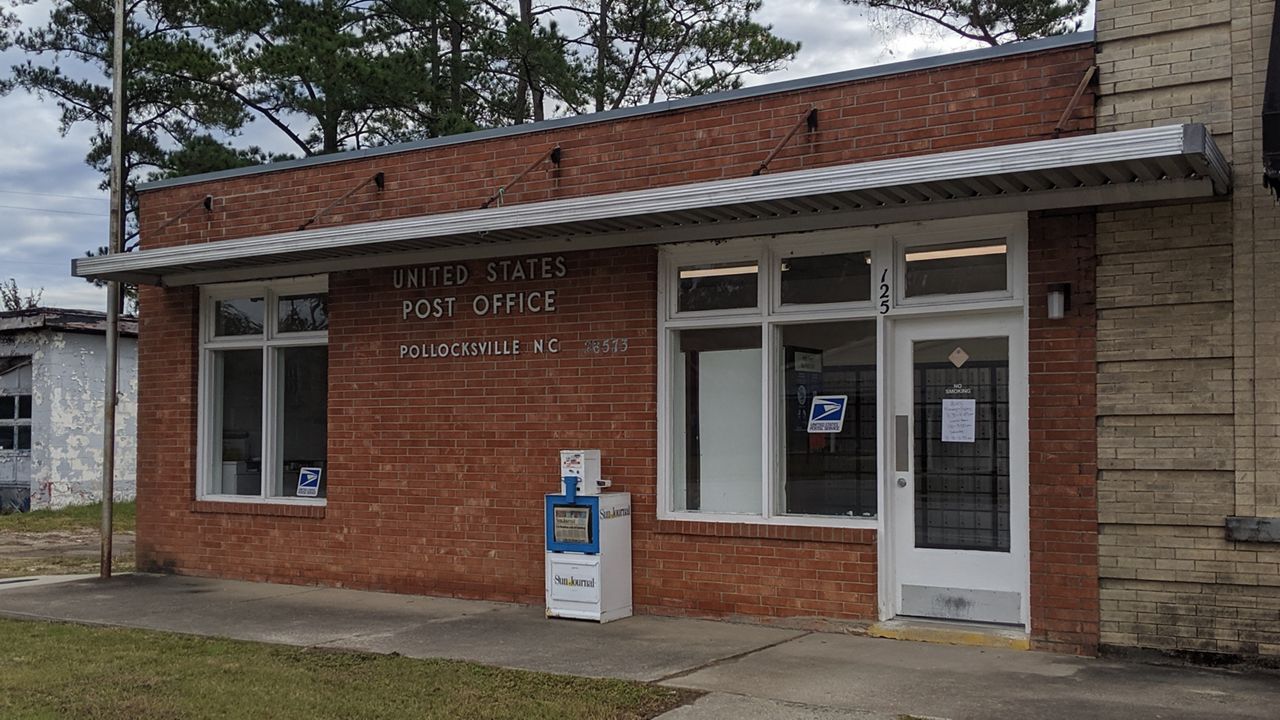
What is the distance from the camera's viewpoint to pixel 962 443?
8609 mm

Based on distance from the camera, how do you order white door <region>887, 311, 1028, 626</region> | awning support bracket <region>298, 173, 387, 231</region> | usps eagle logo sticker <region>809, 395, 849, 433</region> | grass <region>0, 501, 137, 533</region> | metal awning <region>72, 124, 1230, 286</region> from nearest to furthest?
metal awning <region>72, 124, 1230, 286</region> < white door <region>887, 311, 1028, 626</region> < usps eagle logo sticker <region>809, 395, 849, 433</region> < awning support bracket <region>298, 173, 387, 231</region> < grass <region>0, 501, 137, 533</region>

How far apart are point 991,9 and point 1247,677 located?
730 inches

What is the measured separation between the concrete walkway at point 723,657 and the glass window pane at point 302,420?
3.77 feet

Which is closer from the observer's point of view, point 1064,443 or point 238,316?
point 1064,443

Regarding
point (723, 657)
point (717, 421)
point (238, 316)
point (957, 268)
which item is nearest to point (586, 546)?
point (717, 421)

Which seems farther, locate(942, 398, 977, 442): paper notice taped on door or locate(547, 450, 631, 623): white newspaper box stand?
locate(547, 450, 631, 623): white newspaper box stand

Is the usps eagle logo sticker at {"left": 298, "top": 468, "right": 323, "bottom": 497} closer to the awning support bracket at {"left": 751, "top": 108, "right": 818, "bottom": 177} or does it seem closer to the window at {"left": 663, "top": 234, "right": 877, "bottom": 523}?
the window at {"left": 663, "top": 234, "right": 877, "bottom": 523}

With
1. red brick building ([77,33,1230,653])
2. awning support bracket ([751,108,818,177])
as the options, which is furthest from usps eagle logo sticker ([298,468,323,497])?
awning support bracket ([751,108,818,177])

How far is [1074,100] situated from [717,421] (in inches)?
141

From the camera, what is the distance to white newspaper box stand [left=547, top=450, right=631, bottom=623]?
9.36 meters

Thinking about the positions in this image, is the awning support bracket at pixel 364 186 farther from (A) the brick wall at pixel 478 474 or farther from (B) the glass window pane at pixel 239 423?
(B) the glass window pane at pixel 239 423

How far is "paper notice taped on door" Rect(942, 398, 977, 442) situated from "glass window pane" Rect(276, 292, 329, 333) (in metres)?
5.98

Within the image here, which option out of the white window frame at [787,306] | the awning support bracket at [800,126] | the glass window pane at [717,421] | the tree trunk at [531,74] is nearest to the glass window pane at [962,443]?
the white window frame at [787,306]

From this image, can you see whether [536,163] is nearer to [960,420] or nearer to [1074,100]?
[960,420]
